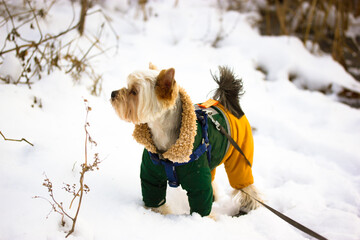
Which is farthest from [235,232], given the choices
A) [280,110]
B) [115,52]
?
[115,52]

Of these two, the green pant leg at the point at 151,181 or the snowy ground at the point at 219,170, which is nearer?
the snowy ground at the point at 219,170

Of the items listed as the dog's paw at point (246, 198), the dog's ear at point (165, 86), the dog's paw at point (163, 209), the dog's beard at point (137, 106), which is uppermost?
the dog's ear at point (165, 86)

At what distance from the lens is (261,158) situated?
3.30 meters

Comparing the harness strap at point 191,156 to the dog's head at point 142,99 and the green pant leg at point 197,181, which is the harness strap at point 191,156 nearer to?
the green pant leg at point 197,181

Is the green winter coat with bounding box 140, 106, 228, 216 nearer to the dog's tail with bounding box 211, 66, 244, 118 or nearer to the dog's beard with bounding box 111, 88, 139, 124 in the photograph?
the dog's tail with bounding box 211, 66, 244, 118

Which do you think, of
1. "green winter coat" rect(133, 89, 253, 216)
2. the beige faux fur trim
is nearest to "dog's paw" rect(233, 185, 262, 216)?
"green winter coat" rect(133, 89, 253, 216)

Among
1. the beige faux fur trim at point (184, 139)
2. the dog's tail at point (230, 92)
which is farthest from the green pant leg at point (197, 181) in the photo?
the dog's tail at point (230, 92)

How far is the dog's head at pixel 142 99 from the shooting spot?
5.97 ft

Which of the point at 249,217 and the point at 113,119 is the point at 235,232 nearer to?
the point at 249,217

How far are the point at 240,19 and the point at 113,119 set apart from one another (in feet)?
14.5

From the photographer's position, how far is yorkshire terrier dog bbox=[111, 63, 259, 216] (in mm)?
1844

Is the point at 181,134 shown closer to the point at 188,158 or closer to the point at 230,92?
the point at 188,158

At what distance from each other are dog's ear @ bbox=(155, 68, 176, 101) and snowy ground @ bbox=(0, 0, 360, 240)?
906mm

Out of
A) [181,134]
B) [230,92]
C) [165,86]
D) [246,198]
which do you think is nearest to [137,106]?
[165,86]
